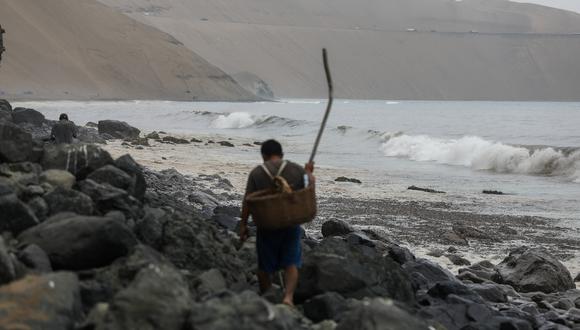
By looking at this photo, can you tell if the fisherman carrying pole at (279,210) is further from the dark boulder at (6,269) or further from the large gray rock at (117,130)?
the large gray rock at (117,130)

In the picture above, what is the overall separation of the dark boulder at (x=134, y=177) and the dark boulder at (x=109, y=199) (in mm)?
585

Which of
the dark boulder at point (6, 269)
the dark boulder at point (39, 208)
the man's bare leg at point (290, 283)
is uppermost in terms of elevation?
the dark boulder at point (39, 208)

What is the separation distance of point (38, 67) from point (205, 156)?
59605mm

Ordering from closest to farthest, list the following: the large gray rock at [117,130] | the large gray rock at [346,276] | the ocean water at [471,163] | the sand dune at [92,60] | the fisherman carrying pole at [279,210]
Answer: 1. the fisherman carrying pole at [279,210]
2. the large gray rock at [346,276]
3. the ocean water at [471,163]
4. the large gray rock at [117,130]
5. the sand dune at [92,60]

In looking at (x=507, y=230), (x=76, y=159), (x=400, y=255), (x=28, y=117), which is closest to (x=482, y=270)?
(x=400, y=255)

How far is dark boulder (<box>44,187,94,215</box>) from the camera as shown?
5.85 metres

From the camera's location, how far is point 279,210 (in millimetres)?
5258

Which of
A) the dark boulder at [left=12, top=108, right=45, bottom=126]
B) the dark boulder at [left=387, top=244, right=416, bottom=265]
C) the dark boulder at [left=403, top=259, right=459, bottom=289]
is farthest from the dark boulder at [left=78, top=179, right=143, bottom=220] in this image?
the dark boulder at [left=12, top=108, right=45, bottom=126]

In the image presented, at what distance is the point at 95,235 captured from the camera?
508cm

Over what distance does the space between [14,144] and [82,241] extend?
235 cm

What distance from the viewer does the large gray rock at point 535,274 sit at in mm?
8336

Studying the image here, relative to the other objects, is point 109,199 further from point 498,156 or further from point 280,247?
point 498,156

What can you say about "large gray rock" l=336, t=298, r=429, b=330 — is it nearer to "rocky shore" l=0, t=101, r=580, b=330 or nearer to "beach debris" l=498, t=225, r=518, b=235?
"rocky shore" l=0, t=101, r=580, b=330

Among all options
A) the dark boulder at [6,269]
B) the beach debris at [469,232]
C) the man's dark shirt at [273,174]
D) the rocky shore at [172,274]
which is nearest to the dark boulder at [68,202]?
the rocky shore at [172,274]
